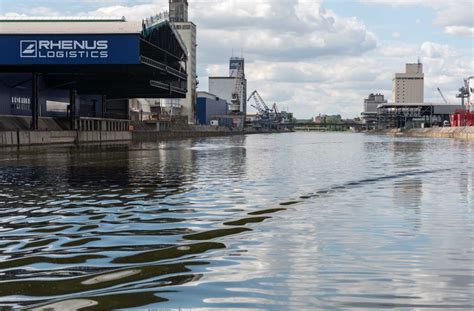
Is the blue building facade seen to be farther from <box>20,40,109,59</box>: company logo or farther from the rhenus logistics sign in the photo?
<box>20,40,109,59</box>: company logo

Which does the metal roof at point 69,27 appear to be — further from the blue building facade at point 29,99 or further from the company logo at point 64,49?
the blue building facade at point 29,99

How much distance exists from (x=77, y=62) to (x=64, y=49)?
2036 mm

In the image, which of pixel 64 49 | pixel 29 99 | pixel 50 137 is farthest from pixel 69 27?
pixel 29 99

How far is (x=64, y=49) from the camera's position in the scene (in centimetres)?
7038

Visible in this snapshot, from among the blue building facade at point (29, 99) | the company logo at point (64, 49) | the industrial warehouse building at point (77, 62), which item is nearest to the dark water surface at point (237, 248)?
the company logo at point (64, 49)

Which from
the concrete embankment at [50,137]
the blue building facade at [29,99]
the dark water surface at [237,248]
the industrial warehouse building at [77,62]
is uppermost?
the industrial warehouse building at [77,62]

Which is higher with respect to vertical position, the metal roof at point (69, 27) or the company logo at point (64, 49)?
the metal roof at point (69, 27)

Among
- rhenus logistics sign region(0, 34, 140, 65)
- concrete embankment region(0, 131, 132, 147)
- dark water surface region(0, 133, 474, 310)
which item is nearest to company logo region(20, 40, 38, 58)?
rhenus logistics sign region(0, 34, 140, 65)

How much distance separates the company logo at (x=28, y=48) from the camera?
6919cm

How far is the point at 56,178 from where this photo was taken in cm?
Answer: 2855

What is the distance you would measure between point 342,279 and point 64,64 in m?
67.1

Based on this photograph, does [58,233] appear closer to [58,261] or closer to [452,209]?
[58,261]

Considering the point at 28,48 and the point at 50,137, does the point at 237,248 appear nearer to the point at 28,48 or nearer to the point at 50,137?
the point at 28,48

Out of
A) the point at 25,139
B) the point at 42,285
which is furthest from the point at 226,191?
the point at 25,139
